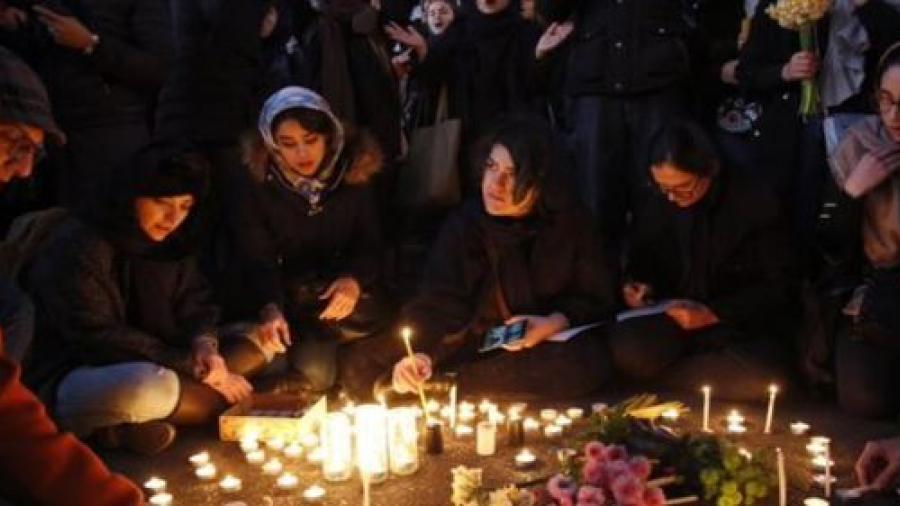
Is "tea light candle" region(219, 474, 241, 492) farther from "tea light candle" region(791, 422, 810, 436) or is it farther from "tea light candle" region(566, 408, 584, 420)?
"tea light candle" region(791, 422, 810, 436)

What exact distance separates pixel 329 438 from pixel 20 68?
1.74 m

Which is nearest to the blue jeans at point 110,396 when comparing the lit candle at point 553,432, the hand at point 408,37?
the lit candle at point 553,432

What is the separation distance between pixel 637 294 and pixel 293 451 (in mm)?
1873

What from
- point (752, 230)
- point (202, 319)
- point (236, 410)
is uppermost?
point (752, 230)

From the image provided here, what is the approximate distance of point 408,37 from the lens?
596cm

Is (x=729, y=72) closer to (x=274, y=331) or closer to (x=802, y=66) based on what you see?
(x=802, y=66)

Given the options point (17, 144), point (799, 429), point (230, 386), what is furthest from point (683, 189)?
point (17, 144)

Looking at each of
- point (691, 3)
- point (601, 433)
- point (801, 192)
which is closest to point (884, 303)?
point (801, 192)

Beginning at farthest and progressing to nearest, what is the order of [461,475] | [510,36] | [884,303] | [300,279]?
[510,36], [300,279], [884,303], [461,475]

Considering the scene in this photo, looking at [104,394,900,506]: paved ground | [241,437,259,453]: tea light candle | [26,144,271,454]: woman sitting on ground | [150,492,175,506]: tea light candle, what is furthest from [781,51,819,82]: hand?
[150,492,175,506]: tea light candle

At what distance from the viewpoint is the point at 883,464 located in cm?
346

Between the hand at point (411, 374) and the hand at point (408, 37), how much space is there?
2234 millimetres

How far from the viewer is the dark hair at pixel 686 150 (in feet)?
15.1

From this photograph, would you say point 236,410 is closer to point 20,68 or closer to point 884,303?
point 20,68
